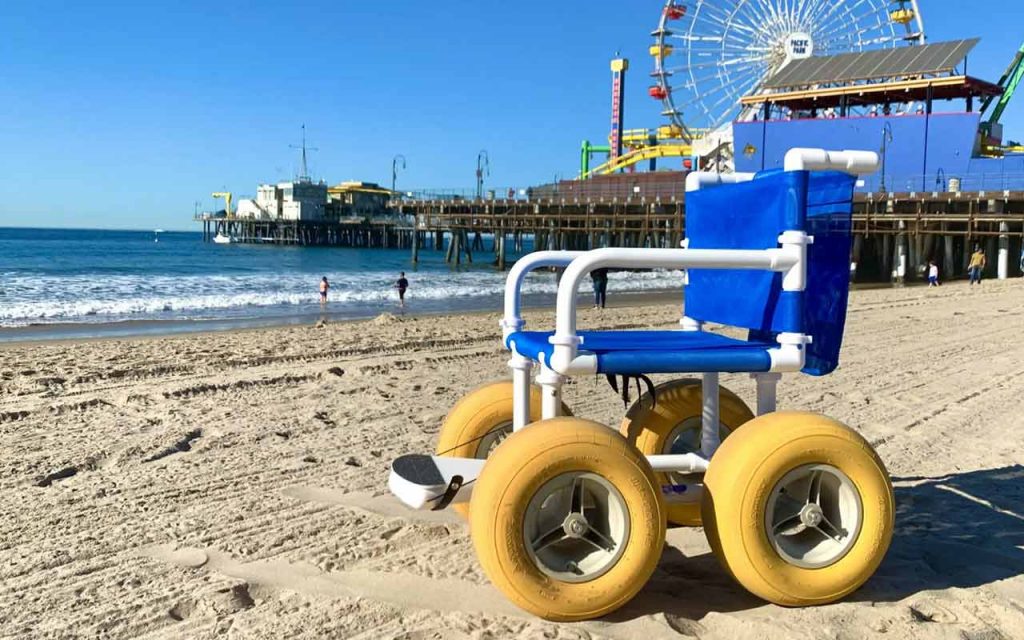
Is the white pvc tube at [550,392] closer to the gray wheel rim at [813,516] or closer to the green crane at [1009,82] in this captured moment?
the gray wheel rim at [813,516]

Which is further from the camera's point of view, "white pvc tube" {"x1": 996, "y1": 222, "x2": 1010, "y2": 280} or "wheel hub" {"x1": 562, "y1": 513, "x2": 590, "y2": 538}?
"white pvc tube" {"x1": 996, "y1": 222, "x2": 1010, "y2": 280}

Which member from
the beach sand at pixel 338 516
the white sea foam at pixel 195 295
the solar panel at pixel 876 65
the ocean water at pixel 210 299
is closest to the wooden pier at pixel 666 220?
the solar panel at pixel 876 65

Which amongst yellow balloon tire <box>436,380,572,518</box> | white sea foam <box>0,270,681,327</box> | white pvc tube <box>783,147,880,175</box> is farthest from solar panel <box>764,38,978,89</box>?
yellow balloon tire <box>436,380,572,518</box>

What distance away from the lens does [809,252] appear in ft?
10.5

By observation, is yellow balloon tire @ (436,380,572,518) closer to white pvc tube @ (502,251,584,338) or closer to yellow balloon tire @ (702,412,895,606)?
white pvc tube @ (502,251,584,338)

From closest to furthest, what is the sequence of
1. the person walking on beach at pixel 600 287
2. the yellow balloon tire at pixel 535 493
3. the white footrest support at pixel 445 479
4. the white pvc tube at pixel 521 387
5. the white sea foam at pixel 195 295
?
the yellow balloon tire at pixel 535 493 → the white footrest support at pixel 445 479 → the white pvc tube at pixel 521 387 → the white sea foam at pixel 195 295 → the person walking on beach at pixel 600 287

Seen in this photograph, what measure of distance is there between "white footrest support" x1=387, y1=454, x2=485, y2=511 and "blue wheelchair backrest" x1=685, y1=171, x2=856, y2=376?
1312 millimetres

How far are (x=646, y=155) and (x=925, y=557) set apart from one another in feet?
202

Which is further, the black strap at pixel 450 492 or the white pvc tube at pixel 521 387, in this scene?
the white pvc tube at pixel 521 387

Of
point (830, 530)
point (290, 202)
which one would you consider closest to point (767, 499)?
point (830, 530)

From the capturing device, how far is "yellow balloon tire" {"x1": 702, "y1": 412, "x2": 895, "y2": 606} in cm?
291

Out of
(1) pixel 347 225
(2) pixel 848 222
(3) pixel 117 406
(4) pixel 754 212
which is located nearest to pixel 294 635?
(4) pixel 754 212

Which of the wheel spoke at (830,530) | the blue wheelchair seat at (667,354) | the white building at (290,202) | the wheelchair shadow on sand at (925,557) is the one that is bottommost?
the wheelchair shadow on sand at (925,557)

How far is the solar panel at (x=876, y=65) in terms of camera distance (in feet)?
122
